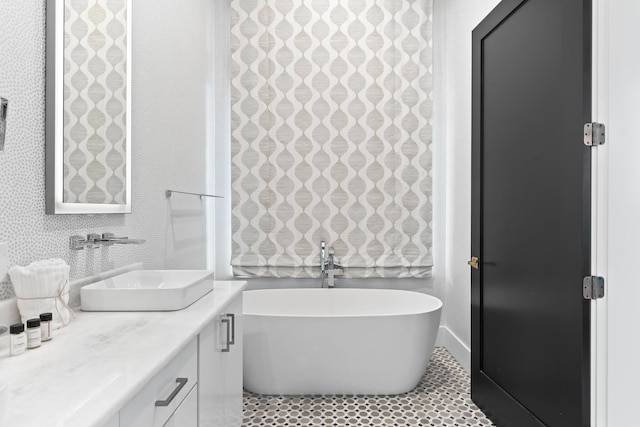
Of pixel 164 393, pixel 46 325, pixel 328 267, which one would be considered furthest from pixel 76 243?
pixel 328 267

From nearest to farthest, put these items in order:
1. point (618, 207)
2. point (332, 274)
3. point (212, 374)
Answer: point (618, 207) < point (212, 374) < point (332, 274)

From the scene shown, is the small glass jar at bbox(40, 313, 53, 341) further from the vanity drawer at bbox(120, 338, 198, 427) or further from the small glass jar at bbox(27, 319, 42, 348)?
the vanity drawer at bbox(120, 338, 198, 427)

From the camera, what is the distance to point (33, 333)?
1.08 m

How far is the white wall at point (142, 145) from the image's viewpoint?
1267 millimetres

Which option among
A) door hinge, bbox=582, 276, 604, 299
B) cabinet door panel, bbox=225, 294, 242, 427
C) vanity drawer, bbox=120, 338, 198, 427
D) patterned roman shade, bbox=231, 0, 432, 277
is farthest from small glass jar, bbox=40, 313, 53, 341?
patterned roman shade, bbox=231, 0, 432, 277

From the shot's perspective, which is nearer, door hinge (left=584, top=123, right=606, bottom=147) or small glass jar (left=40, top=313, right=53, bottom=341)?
small glass jar (left=40, top=313, right=53, bottom=341)

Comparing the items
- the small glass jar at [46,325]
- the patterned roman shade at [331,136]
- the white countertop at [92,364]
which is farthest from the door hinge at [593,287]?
the patterned roman shade at [331,136]

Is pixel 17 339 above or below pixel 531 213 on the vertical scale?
below

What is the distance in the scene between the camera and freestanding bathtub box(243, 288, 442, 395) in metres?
2.44

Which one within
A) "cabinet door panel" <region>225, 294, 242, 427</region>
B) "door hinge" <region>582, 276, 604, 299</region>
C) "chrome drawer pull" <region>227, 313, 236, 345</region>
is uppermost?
"door hinge" <region>582, 276, 604, 299</region>

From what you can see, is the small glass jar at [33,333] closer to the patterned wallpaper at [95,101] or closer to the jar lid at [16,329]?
the jar lid at [16,329]

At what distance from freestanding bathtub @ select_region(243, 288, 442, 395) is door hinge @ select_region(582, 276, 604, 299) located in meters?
1.10

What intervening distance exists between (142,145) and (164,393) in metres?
1.40

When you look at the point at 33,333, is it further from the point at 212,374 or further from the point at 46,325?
the point at 212,374
